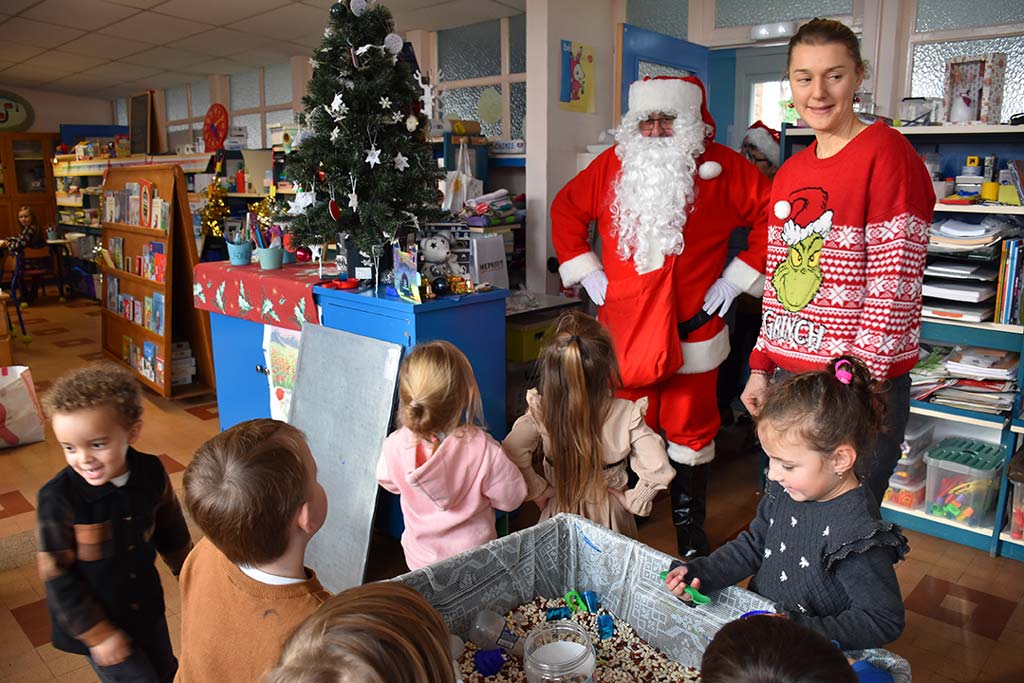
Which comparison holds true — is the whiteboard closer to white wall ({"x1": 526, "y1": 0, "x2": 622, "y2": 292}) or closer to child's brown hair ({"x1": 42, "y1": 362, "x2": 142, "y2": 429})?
child's brown hair ({"x1": 42, "y1": 362, "x2": 142, "y2": 429})

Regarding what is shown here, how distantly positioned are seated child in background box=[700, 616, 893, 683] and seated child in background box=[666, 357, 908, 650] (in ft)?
1.47

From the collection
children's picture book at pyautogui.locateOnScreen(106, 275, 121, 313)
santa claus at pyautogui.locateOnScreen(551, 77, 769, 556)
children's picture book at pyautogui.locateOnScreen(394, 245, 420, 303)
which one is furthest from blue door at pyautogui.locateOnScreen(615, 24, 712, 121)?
children's picture book at pyautogui.locateOnScreen(106, 275, 121, 313)

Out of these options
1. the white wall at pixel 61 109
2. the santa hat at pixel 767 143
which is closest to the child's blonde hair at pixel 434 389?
the santa hat at pixel 767 143

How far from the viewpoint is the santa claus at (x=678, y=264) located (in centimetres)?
265

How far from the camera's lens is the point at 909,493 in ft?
10.1

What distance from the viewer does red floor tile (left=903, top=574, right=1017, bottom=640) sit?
2.43m

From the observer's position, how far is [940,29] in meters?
3.46

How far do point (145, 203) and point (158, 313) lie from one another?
765 millimetres

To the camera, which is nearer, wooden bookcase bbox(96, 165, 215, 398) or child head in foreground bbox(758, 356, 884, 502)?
child head in foreground bbox(758, 356, 884, 502)

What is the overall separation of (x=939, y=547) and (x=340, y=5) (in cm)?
302

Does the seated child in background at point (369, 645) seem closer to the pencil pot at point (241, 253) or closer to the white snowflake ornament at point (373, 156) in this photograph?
the white snowflake ornament at point (373, 156)

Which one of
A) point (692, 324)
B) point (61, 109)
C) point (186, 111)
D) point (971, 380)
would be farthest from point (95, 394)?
point (61, 109)

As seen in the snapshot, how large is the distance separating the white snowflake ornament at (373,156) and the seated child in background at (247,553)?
171 cm

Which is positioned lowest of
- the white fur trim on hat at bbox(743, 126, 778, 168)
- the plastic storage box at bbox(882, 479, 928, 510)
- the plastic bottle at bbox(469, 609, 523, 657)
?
the plastic storage box at bbox(882, 479, 928, 510)
